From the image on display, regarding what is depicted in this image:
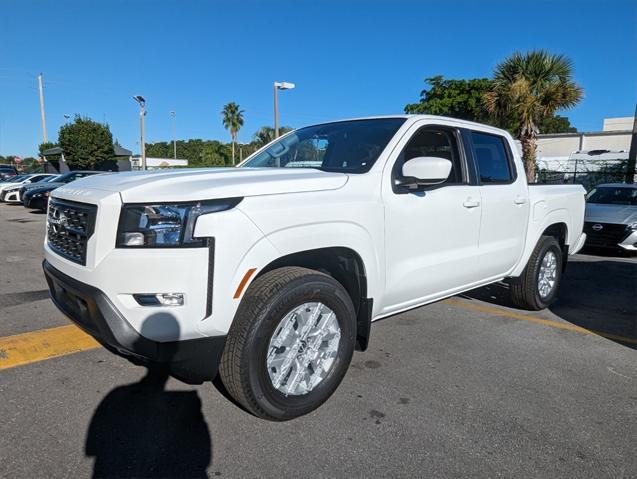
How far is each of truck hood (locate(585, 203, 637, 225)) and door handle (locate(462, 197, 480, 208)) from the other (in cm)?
650

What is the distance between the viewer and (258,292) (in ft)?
8.29

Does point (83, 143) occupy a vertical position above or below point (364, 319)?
above

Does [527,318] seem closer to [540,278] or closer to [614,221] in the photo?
[540,278]

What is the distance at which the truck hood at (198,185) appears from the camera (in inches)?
93.4

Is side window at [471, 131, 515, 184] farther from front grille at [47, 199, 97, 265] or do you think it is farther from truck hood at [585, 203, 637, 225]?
truck hood at [585, 203, 637, 225]

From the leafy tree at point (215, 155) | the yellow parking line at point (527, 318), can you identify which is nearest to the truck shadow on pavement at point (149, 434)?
the yellow parking line at point (527, 318)

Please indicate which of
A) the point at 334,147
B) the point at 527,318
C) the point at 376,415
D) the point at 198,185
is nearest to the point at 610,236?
the point at 527,318

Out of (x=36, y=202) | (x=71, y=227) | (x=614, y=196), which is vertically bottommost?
(x=36, y=202)

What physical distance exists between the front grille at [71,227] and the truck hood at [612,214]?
30.6 feet

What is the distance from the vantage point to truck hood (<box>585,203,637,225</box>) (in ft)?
28.9

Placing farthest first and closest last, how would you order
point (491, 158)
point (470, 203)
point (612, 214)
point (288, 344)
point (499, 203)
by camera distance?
1. point (612, 214)
2. point (491, 158)
3. point (499, 203)
4. point (470, 203)
5. point (288, 344)

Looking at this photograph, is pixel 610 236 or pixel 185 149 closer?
pixel 610 236

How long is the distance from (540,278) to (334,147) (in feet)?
9.41

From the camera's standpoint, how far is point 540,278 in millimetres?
5059
